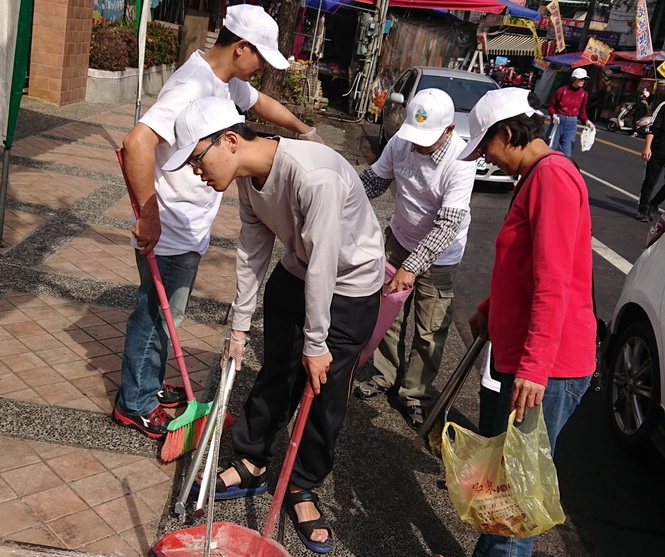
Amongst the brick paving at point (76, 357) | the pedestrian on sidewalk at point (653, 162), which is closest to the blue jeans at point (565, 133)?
the pedestrian on sidewalk at point (653, 162)

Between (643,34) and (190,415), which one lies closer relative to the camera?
(190,415)

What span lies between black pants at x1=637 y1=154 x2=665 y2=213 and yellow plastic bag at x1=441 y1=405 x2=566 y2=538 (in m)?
9.12

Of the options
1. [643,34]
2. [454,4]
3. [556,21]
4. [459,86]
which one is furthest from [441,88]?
[556,21]

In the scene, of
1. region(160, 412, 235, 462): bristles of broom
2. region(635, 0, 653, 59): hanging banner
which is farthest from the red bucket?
region(635, 0, 653, 59): hanging banner

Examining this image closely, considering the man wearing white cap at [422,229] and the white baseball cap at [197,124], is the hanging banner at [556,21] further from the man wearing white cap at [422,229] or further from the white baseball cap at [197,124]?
the white baseball cap at [197,124]

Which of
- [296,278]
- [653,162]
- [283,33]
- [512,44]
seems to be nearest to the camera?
[296,278]

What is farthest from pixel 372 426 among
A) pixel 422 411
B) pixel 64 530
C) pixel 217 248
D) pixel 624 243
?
pixel 624 243

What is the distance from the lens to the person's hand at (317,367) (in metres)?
2.68

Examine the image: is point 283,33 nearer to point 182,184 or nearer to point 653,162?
point 653,162

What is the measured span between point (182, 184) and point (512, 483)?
1.81 meters

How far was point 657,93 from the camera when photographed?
31469mm

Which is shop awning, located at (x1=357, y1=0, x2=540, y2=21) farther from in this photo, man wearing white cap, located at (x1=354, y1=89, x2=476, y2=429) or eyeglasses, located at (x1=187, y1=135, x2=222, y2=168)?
eyeglasses, located at (x1=187, y1=135, x2=222, y2=168)

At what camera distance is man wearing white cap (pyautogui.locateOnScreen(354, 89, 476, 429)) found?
3779 mm

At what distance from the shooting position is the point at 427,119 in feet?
12.2
